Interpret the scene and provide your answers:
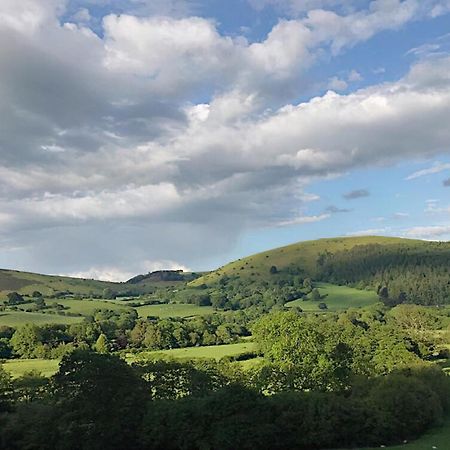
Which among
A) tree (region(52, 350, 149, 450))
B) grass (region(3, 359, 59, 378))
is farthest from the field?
tree (region(52, 350, 149, 450))

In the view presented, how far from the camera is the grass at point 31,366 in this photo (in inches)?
4027

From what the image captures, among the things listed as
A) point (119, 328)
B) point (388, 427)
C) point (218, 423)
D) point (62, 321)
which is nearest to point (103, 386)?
point (218, 423)

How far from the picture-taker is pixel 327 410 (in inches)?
2279

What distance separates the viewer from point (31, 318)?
18112 cm

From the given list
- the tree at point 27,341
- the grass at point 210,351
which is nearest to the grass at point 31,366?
the tree at point 27,341

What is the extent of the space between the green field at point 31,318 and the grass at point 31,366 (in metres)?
48.5

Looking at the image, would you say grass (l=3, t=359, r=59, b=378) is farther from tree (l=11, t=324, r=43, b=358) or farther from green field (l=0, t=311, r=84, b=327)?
green field (l=0, t=311, r=84, b=327)

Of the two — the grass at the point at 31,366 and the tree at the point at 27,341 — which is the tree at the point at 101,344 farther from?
the tree at the point at 27,341

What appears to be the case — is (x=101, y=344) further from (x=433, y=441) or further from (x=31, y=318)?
(x=433, y=441)

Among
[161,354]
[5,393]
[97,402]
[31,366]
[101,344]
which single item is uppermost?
[101,344]

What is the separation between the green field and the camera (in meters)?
173

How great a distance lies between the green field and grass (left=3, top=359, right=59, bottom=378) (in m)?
48.5

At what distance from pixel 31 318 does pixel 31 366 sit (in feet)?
245

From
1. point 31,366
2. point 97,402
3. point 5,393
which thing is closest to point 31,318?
point 31,366
